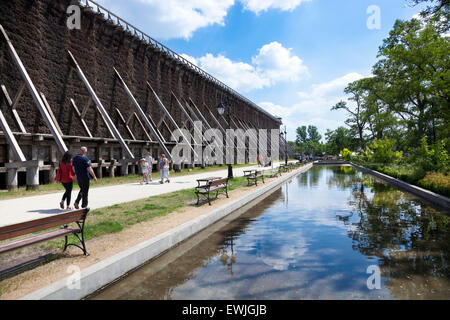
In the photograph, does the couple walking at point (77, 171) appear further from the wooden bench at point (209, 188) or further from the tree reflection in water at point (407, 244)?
the tree reflection in water at point (407, 244)

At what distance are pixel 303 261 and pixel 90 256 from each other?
11.8ft

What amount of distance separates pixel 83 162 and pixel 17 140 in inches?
307

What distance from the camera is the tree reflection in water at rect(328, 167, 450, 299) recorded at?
403 centimetres

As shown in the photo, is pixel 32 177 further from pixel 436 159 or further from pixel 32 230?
pixel 436 159

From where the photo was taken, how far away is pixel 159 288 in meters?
4.04

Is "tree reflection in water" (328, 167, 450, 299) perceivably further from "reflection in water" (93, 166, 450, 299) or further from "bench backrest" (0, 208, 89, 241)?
"bench backrest" (0, 208, 89, 241)

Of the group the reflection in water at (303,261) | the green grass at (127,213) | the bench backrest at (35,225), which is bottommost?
the reflection in water at (303,261)

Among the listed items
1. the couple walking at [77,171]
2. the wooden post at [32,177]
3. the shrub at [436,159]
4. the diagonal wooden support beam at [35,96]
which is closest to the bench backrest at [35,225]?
the couple walking at [77,171]

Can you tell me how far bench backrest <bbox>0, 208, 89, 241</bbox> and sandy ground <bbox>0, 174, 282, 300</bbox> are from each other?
605 mm

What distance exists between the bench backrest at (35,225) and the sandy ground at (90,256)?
23.8 inches

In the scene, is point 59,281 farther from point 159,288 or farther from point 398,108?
point 398,108

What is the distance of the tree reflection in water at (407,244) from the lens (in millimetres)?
4027

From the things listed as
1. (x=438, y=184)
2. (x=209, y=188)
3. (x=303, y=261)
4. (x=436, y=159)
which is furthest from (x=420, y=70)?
(x=303, y=261)
